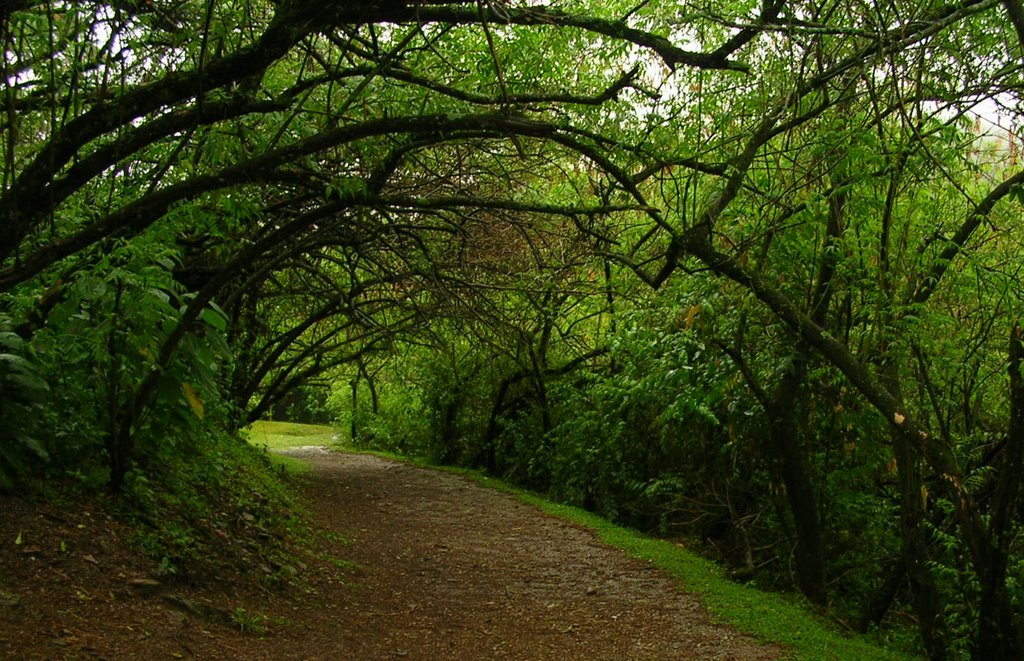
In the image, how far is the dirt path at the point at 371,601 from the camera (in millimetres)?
4539

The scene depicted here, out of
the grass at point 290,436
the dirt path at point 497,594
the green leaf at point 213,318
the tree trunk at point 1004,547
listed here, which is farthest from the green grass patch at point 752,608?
the grass at point 290,436

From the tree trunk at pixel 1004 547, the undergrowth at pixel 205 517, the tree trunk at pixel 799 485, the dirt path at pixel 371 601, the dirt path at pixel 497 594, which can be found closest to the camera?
the dirt path at pixel 371 601

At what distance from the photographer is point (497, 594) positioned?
771 centimetres

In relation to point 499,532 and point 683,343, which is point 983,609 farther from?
point 499,532

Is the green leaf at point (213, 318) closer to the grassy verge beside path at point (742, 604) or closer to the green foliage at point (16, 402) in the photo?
the green foliage at point (16, 402)

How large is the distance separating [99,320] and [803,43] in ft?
15.1

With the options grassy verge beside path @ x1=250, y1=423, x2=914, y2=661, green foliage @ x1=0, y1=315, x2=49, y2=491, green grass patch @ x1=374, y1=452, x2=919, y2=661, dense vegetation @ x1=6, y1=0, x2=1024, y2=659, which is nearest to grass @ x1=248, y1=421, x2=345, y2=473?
grassy verge beside path @ x1=250, y1=423, x2=914, y2=661

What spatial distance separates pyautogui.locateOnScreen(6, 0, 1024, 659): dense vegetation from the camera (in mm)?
3943

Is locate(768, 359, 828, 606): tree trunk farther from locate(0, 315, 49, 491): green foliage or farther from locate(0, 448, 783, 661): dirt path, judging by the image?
locate(0, 315, 49, 491): green foliage

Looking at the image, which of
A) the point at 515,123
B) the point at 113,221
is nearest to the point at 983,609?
the point at 515,123

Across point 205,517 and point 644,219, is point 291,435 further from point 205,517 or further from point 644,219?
point 205,517

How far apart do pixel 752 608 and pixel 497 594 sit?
90.8 inches

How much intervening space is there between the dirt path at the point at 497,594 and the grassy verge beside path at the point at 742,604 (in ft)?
0.73

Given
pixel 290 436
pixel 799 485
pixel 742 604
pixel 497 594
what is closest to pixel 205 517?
pixel 497 594
